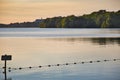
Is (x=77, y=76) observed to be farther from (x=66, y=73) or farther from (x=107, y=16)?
(x=107, y=16)

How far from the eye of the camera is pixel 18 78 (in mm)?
17156

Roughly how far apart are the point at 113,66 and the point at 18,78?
235 inches

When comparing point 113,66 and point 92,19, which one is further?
point 92,19

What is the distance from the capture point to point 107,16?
107438 mm

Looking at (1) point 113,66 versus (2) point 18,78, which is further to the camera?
(1) point 113,66

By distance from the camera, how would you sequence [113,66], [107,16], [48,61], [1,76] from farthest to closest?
1. [107,16]
2. [48,61]
3. [113,66]
4. [1,76]

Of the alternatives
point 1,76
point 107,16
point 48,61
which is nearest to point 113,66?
point 48,61

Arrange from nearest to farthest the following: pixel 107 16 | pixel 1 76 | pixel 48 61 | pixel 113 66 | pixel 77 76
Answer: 1. pixel 1 76
2. pixel 77 76
3. pixel 113 66
4. pixel 48 61
5. pixel 107 16

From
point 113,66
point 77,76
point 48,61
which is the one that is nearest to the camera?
point 77,76

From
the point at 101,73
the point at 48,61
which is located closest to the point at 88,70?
the point at 101,73

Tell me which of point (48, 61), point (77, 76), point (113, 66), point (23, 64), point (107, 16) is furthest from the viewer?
point (107, 16)

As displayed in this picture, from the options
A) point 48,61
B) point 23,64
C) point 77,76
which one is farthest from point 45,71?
point 48,61

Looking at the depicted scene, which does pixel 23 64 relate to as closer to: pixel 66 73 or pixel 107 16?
pixel 66 73

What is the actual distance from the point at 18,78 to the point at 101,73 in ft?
13.4
